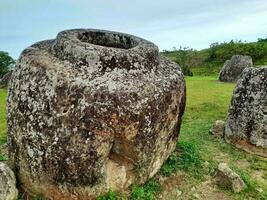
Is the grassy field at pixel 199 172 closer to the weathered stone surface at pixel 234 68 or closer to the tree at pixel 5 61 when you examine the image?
the weathered stone surface at pixel 234 68

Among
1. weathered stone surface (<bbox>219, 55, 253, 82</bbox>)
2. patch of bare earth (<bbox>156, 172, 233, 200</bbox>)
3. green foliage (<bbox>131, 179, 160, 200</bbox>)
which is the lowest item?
patch of bare earth (<bbox>156, 172, 233, 200</bbox>)

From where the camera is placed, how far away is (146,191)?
26.9 ft

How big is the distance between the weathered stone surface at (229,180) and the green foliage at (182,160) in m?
0.78

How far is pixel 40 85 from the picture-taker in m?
7.47

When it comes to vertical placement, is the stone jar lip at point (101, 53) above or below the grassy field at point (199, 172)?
above

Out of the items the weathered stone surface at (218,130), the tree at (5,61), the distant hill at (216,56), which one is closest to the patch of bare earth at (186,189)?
the weathered stone surface at (218,130)

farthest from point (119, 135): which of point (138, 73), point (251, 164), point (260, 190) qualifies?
point (251, 164)

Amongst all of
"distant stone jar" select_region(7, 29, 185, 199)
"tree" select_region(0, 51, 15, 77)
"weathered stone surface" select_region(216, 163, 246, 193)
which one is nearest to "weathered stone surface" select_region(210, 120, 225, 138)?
"weathered stone surface" select_region(216, 163, 246, 193)

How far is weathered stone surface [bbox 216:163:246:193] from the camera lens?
347 inches

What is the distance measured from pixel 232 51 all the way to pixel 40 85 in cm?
4852

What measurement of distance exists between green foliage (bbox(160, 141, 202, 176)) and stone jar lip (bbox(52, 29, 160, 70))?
7.42 ft

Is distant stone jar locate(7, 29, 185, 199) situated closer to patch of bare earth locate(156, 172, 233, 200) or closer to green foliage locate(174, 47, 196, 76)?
patch of bare earth locate(156, 172, 233, 200)

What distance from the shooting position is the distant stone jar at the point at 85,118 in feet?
23.5

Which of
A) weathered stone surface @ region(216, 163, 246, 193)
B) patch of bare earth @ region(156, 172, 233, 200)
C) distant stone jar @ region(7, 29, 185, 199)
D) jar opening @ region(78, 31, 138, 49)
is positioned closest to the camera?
distant stone jar @ region(7, 29, 185, 199)
